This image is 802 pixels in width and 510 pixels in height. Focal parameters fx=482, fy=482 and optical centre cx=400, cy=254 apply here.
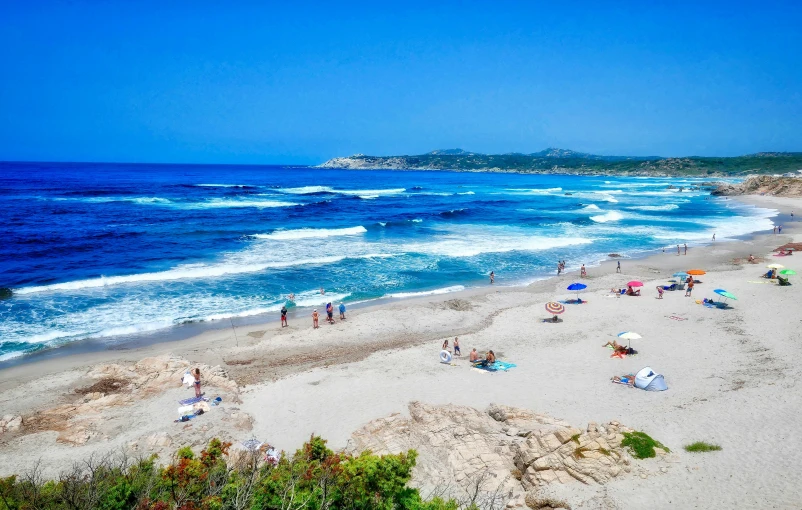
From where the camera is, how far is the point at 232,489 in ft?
22.8

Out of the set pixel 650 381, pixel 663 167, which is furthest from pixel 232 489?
pixel 663 167

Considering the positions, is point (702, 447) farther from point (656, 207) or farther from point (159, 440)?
point (656, 207)

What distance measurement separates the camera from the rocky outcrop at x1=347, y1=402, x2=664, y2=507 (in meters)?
9.31

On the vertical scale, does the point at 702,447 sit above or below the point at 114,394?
above

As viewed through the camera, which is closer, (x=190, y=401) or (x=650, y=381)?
(x=190, y=401)

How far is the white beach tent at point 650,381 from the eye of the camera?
13.7 metres

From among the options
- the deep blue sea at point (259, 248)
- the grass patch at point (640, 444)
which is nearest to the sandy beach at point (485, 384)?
the grass patch at point (640, 444)

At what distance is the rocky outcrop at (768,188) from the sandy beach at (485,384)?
59.5 meters

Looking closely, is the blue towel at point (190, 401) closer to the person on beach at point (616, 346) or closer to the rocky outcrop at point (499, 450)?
the rocky outcrop at point (499, 450)

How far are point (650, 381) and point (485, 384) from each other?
463 centimetres

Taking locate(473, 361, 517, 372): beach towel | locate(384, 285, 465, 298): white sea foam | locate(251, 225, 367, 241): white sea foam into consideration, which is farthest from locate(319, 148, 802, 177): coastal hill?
locate(473, 361, 517, 372): beach towel

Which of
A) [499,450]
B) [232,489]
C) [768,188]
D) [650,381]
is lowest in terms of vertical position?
[650,381]

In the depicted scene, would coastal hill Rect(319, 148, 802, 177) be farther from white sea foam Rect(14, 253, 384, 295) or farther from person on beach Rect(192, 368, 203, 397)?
person on beach Rect(192, 368, 203, 397)

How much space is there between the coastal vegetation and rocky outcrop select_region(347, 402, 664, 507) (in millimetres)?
1971
